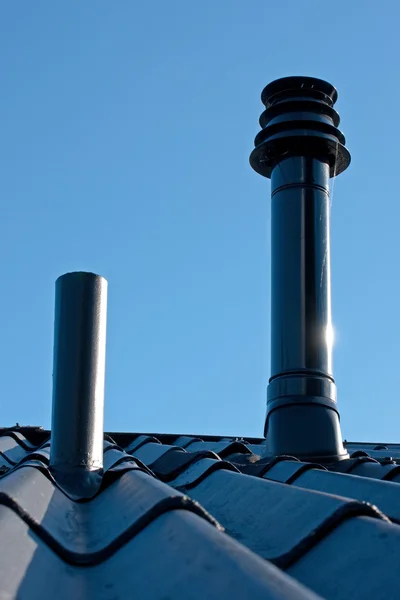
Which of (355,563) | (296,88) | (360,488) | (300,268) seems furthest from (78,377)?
(296,88)

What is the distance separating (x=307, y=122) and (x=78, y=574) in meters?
3.71

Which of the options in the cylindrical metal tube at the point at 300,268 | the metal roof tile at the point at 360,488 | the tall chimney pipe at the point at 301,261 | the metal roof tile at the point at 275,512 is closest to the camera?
the metal roof tile at the point at 275,512

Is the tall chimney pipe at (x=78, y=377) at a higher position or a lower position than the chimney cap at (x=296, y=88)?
lower

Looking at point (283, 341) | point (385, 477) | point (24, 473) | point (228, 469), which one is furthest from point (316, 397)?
point (24, 473)

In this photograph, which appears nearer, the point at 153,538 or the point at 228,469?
the point at 153,538

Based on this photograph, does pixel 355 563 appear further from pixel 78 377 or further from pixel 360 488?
pixel 78 377

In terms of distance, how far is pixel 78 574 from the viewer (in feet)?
5.12

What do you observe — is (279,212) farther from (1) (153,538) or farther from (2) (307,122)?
(1) (153,538)

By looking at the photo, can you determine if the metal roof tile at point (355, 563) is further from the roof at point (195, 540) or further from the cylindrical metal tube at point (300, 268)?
the cylindrical metal tube at point (300, 268)

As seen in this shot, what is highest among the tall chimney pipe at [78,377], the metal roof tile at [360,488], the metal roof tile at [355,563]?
the tall chimney pipe at [78,377]

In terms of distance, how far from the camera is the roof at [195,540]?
1.22 meters

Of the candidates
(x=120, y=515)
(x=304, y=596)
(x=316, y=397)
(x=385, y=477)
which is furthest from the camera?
(x=316, y=397)

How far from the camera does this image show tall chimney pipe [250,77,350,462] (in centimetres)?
425

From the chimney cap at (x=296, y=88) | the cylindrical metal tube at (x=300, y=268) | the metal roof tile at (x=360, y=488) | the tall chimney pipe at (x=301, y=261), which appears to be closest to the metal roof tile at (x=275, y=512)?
the metal roof tile at (x=360, y=488)
